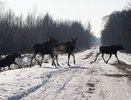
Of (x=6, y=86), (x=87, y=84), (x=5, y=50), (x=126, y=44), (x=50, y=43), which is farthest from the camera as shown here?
(x=126, y=44)

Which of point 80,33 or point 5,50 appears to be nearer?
point 5,50

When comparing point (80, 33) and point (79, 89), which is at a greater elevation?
point (80, 33)

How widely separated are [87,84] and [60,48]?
12.8m

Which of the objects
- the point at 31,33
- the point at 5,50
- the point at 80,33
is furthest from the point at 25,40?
the point at 80,33

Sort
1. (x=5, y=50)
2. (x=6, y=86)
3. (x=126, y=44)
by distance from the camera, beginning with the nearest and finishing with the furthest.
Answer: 1. (x=6, y=86)
2. (x=5, y=50)
3. (x=126, y=44)

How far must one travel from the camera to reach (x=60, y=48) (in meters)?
27.2

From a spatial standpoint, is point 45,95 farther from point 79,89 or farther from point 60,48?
point 60,48

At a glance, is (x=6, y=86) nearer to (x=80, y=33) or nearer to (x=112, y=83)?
(x=112, y=83)

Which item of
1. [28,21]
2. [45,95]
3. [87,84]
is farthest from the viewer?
[28,21]

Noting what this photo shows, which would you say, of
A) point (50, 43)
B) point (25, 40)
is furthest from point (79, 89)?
point (25, 40)

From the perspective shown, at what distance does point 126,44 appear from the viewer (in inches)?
3479

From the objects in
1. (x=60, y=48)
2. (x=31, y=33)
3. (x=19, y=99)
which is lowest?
(x=19, y=99)

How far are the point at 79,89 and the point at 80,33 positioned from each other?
151m

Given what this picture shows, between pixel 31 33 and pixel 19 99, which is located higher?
pixel 31 33
